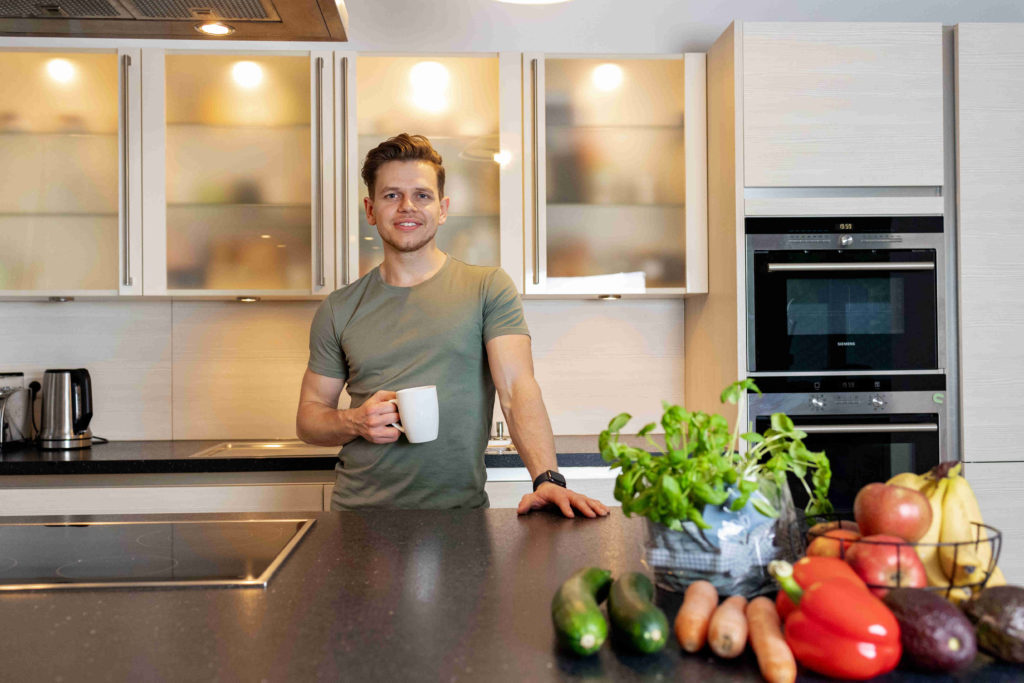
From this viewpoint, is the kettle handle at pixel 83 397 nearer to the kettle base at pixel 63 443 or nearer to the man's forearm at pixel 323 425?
the kettle base at pixel 63 443

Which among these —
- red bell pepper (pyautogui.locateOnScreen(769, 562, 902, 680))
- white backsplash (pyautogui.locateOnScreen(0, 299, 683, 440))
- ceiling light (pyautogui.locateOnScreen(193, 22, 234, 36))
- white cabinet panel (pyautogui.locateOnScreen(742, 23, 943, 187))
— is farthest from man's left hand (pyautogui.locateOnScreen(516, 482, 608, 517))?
white backsplash (pyautogui.locateOnScreen(0, 299, 683, 440))

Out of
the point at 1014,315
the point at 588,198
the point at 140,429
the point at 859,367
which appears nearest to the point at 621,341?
the point at 588,198

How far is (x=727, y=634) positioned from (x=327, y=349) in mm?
1420

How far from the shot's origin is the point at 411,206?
1907mm

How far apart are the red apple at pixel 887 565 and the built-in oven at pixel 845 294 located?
69.5 inches

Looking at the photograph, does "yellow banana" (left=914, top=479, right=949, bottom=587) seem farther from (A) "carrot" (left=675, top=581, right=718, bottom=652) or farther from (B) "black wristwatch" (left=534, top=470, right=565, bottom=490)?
(B) "black wristwatch" (left=534, top=470, right=565, bottom=490)

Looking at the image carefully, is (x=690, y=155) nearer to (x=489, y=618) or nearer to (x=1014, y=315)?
(x=1014, y=315)

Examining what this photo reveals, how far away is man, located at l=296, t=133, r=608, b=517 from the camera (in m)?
1.85

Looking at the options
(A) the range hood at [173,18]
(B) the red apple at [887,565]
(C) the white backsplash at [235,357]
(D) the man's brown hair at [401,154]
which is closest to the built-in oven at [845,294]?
(C) the white backsplash at [235,357]

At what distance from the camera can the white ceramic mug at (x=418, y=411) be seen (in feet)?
4.62

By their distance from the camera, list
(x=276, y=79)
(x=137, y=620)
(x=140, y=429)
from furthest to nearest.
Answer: (x=140, y=429), (x=276, y=79), (x=137, y=620)

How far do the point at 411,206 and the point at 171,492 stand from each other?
1.20m

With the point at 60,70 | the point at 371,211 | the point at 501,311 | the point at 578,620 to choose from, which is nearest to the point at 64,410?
the point at 60,70

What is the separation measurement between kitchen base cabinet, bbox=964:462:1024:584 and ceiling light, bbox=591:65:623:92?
1620mm
